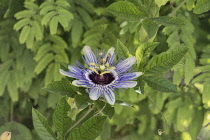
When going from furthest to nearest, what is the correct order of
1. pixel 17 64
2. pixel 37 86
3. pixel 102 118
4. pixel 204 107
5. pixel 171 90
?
pixel 37 86, pixel 17 64, pixel 204 107, pixel 171 90, pixel 102 118

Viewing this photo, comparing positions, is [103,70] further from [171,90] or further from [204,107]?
[204,107]

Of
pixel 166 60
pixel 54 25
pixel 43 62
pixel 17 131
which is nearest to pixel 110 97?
pixel 166 60

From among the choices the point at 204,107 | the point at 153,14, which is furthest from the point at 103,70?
the point at 204,107

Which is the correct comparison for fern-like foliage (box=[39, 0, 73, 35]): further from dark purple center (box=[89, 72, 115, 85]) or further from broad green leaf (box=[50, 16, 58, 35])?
dark purple center (box=[89, 72, 115, 85])

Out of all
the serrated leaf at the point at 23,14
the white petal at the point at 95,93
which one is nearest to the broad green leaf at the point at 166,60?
the white petal at the point at 95,93

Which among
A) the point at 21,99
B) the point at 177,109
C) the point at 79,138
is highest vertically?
the point at 79,138

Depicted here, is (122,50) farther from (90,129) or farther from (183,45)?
(183,45)

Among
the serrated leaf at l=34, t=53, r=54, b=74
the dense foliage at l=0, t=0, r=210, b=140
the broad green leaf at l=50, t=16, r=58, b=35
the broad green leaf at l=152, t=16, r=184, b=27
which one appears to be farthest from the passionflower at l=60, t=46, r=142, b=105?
the serrated leaf at l=34, t=53, r=54, b=74

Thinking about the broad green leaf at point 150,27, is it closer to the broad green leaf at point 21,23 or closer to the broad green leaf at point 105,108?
the broad green leaf at point 105,108

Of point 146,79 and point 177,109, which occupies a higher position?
point 146,79
